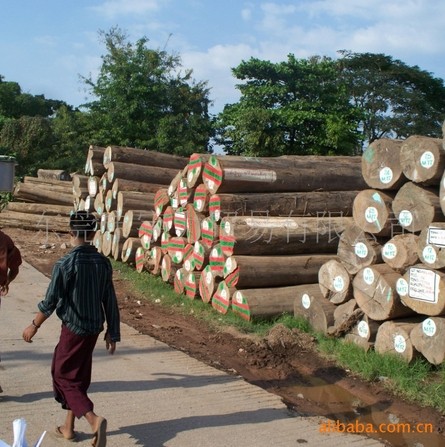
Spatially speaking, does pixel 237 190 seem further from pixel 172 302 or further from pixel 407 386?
pixel 407 386

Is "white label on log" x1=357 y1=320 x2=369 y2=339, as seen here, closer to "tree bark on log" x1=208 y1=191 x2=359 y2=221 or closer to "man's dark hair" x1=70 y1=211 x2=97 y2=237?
"tree bark on log" x1=208 y1=191 x2=359 y2=221

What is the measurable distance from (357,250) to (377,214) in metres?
0.51

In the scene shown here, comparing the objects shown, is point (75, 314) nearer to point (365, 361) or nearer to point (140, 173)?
point (365, 361)

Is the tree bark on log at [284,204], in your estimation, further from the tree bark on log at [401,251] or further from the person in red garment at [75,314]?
the person in red garment at [75,314]

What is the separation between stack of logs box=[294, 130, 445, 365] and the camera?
596cm

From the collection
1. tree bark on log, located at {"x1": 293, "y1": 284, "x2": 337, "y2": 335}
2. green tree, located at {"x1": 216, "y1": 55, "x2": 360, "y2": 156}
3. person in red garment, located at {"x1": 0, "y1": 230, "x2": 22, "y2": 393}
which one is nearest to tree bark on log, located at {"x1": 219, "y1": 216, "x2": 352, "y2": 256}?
tree bark on log, located at {"x1": 293, "y1": 284, "x2": 337, "y2": 335}

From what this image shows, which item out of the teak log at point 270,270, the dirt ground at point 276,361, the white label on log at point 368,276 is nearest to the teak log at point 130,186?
the dirt ground at point 276,361

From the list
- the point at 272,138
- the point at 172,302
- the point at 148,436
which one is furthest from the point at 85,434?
the point at 272,138

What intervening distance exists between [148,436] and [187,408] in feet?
2.29

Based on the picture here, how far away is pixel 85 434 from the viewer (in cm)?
452

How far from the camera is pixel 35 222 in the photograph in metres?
16.8

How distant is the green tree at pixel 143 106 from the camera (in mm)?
23594

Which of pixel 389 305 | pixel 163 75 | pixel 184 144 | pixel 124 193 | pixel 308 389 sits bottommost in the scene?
pixel 308 389

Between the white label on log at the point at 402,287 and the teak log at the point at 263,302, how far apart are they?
2377 millimetres
